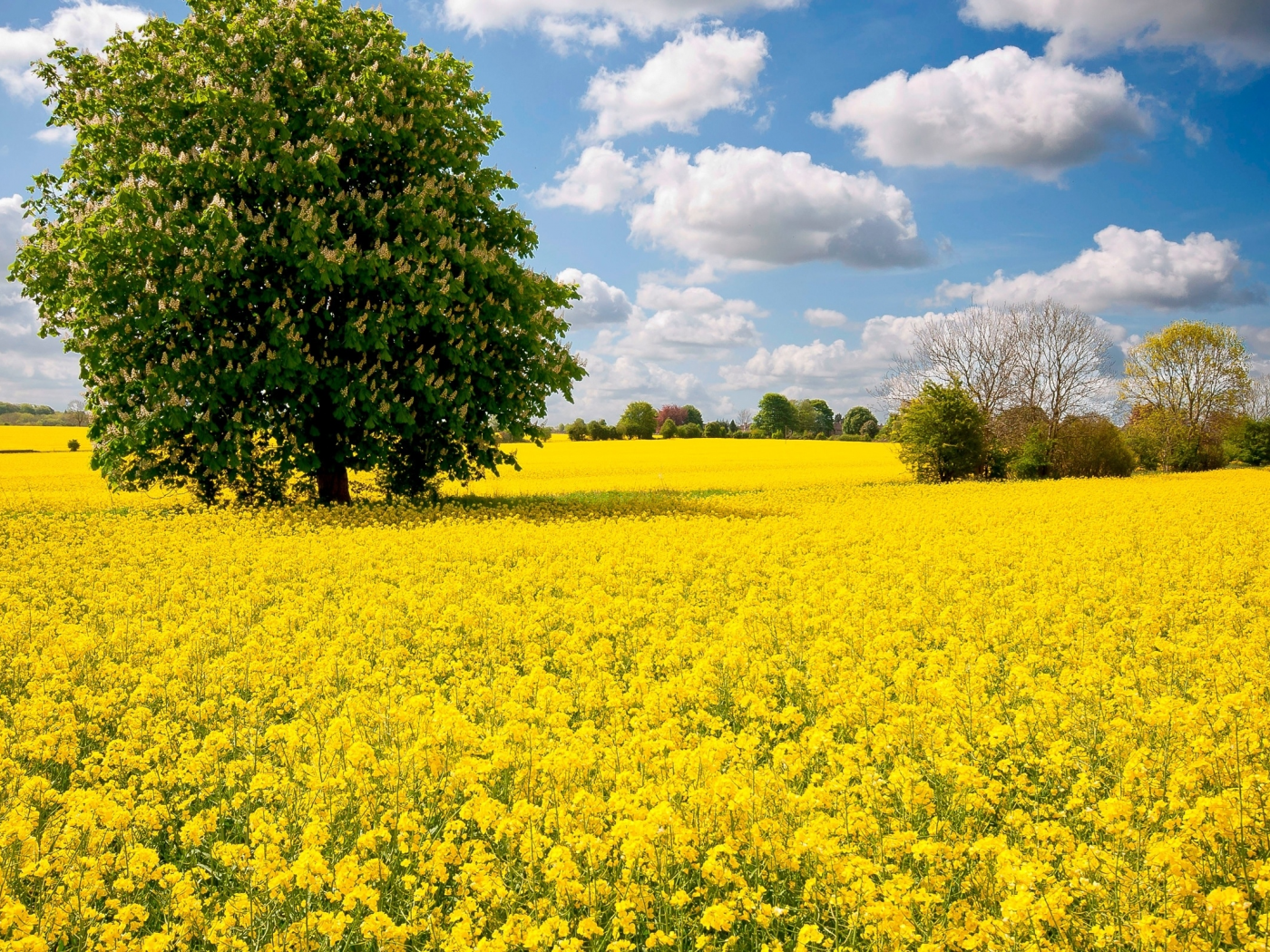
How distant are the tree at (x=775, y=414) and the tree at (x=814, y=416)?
8.99 ft

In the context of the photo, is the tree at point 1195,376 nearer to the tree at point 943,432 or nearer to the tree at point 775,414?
the tree at point 943,432

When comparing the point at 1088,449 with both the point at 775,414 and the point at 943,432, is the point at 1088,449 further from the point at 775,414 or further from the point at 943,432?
the point at 775,414

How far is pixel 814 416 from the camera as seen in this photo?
388 ft

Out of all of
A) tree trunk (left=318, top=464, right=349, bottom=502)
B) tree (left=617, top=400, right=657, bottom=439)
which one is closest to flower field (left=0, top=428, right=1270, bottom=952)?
tree trunk (left=318, top=464, right=349, bottom=502)

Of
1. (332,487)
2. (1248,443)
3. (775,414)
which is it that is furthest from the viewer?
(775,414)

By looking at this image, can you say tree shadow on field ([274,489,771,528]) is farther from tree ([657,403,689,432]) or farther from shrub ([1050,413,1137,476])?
tree ([657,403,689,432])

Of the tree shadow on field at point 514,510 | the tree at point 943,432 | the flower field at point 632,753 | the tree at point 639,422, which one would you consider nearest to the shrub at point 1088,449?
the tree at point 943,432

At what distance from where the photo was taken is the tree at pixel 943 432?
37031 mm

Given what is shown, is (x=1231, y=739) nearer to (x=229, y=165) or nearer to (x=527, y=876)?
(x=527, y=876)

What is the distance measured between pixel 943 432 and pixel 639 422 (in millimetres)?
52147

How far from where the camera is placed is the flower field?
3.74 m

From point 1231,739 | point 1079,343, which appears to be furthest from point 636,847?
point 1079,343

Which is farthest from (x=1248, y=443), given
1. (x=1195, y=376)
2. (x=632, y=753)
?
(x=632, y=753)

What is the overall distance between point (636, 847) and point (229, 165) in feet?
62.5
